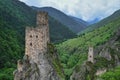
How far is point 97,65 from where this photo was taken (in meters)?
112

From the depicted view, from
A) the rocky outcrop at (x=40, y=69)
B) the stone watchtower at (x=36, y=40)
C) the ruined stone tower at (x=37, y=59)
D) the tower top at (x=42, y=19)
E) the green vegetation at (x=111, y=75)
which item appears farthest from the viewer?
the green vegetation at (x=111, y=75)

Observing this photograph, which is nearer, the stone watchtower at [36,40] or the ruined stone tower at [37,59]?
the ruined stone tower at [37,59]

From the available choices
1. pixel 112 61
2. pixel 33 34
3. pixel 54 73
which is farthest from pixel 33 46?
pixel 112 61

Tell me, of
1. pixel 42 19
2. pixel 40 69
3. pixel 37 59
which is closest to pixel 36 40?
pixel 37 59

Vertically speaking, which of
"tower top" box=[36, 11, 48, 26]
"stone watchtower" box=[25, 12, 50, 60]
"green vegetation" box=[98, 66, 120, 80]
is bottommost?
"green vegetation" box=[98, 66, 120, 80]

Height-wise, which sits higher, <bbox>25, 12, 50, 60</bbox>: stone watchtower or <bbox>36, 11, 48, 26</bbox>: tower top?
<bbox>36, 11, 48, 26</bbox>: tower top

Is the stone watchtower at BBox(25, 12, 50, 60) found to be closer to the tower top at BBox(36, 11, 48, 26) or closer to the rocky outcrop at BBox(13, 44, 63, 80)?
the tower top at BBox(36, 11, 48, 26)

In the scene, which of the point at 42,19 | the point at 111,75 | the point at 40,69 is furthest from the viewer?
the point at 111,75

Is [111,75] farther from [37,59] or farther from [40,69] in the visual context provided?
[37,59]

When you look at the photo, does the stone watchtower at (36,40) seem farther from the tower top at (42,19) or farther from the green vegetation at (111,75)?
the green vegetation at (111,75)

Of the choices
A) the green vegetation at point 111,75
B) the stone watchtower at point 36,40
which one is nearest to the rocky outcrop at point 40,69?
the stone watchtower at point 36,40

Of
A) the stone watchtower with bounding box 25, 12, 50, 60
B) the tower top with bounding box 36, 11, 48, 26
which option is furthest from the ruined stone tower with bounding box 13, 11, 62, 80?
the tower top with bounding box 36, 11, 48, 26

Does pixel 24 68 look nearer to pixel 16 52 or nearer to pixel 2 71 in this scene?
pixel 2 71

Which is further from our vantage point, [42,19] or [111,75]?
[111,75]
